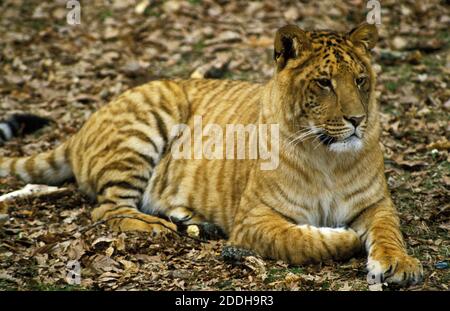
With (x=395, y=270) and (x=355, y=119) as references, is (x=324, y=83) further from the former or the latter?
(x=395, y=270)

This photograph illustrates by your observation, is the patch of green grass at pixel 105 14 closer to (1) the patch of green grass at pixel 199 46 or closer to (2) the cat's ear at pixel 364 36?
(1) the patch of green grass at pixel 199 46

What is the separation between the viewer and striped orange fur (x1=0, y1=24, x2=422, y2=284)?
19.5ft

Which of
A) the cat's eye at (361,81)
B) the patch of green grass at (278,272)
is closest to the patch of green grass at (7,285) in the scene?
the patch of green grass at (278,272)

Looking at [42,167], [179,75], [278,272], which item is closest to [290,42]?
[278,272]

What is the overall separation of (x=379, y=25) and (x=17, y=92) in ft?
17.6

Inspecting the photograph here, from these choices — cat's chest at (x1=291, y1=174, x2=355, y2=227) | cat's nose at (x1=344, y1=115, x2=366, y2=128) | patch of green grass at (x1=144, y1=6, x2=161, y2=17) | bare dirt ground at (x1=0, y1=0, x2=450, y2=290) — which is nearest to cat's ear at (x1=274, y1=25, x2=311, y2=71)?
cat's nose at (x1=344, y1=115, x2=366, y2=128)

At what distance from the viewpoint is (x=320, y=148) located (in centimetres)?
621

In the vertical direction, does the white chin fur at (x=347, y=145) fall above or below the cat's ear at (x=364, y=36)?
below

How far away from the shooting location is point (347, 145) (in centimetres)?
600

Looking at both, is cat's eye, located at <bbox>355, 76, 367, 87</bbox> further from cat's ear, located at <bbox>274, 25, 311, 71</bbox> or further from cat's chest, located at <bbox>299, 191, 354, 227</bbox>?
cat's chest, located at <bbox>299, 191, 354, 227</bbox>

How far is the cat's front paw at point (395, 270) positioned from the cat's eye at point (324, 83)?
4.40 feet

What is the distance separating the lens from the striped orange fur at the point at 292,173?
5934mm

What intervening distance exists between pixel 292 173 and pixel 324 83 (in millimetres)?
795
